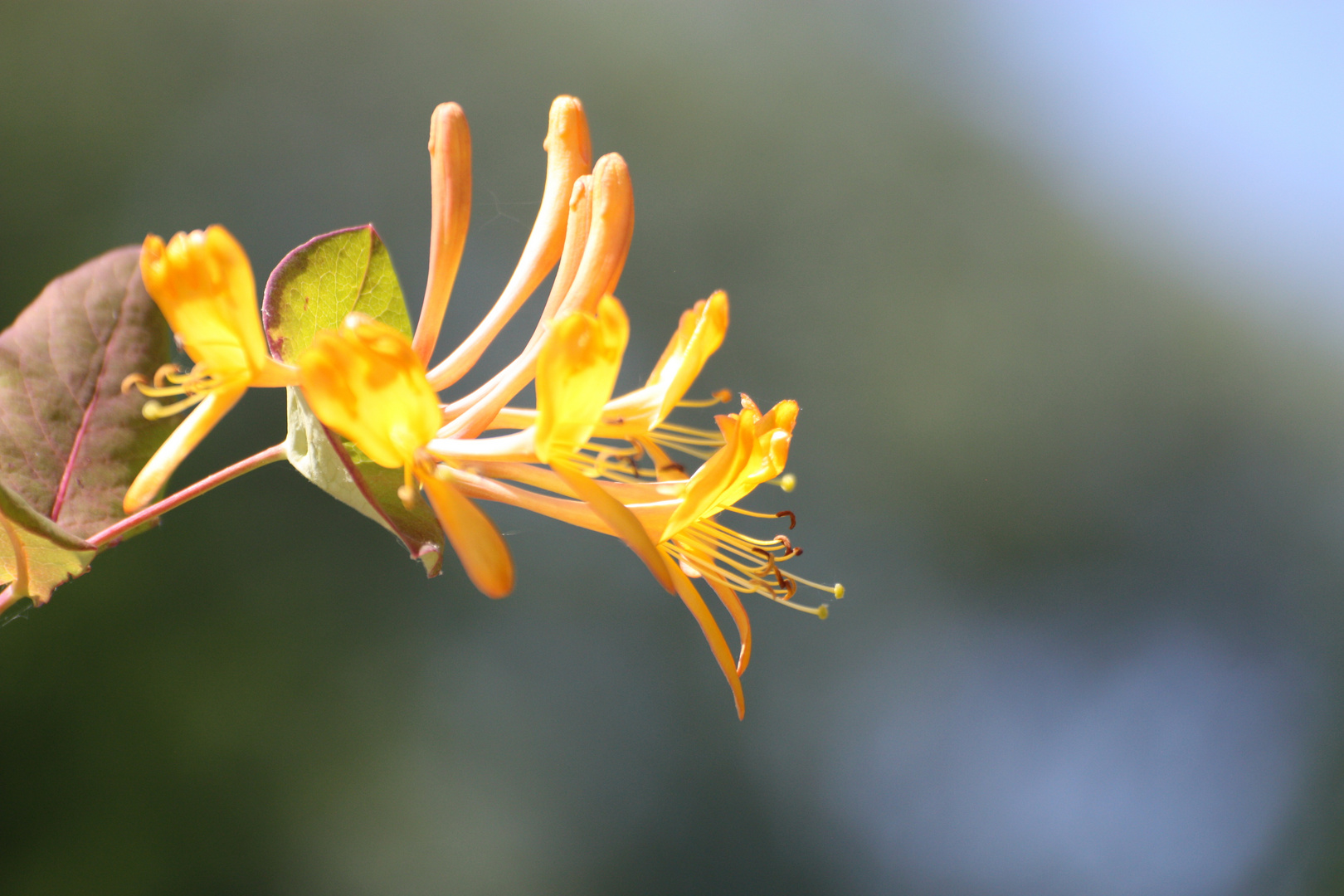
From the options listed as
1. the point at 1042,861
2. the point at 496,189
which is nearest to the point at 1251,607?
the point at 1042,861

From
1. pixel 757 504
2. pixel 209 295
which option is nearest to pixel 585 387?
pixel 209 295

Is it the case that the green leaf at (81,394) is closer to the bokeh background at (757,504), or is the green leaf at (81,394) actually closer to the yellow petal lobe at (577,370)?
the yellow petal lobe at (577,370)

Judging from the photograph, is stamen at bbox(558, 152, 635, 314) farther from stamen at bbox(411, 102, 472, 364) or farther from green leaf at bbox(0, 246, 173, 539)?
green leaf at bbox(0, 246, 173, 539)

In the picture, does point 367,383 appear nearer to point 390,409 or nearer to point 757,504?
point 390,409

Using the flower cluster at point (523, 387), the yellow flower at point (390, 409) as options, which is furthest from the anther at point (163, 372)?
the yellow flower at point (390, 409)

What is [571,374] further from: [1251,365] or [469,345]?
[1251,365]

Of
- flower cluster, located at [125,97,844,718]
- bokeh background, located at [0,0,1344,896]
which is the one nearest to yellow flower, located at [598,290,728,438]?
flower cluster, located at [125,97,844,718]

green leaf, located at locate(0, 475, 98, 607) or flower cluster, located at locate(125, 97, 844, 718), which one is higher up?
flower cluster, located at locate(125, 97, 844, 718)
